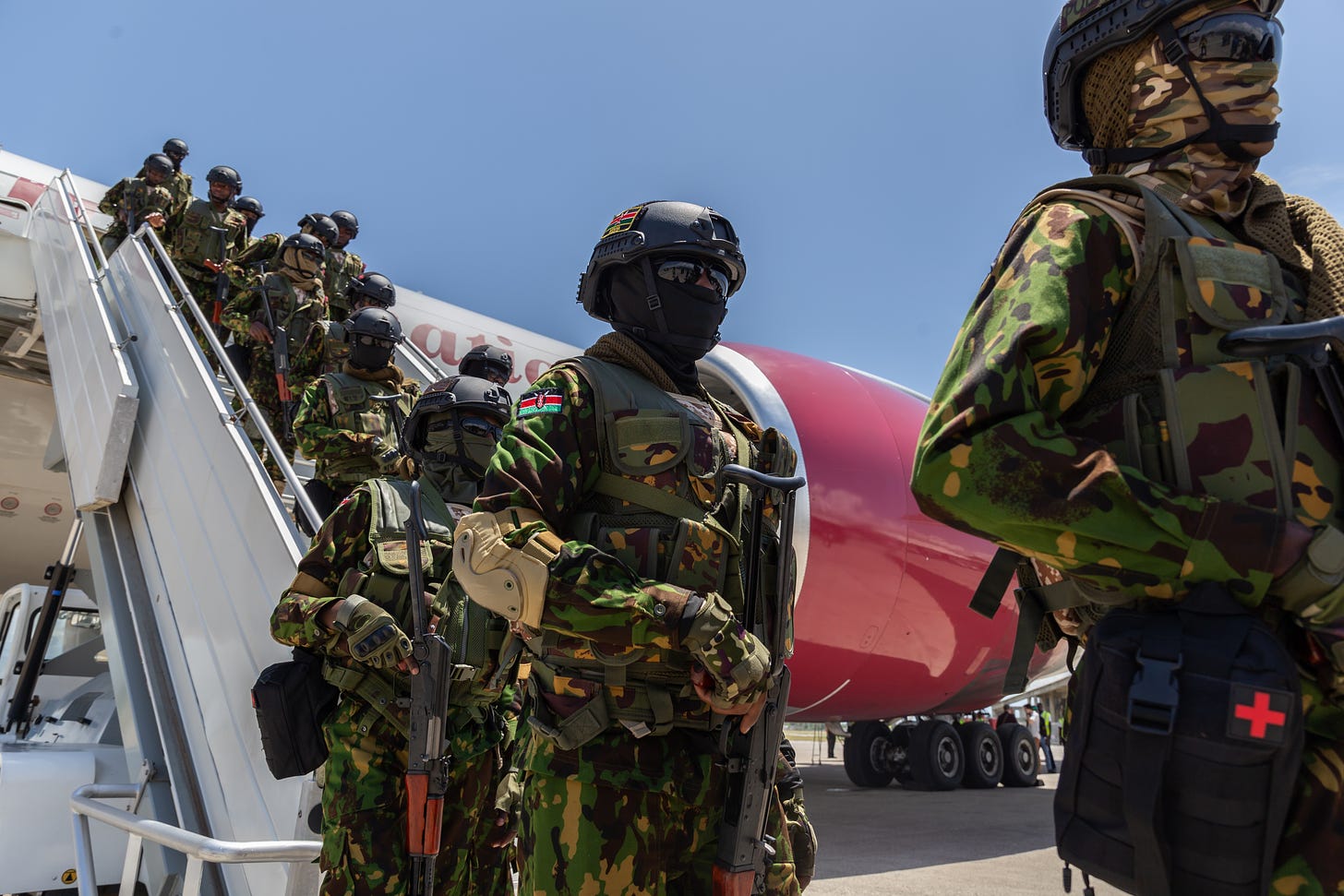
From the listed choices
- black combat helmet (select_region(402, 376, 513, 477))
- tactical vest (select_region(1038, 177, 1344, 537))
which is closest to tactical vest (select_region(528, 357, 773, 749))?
tactical vest (select_region(1038, 177, 1344, 537))

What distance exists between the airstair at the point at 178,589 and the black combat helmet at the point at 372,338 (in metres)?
0.80

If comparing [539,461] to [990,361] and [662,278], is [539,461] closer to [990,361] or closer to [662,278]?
[662,278]

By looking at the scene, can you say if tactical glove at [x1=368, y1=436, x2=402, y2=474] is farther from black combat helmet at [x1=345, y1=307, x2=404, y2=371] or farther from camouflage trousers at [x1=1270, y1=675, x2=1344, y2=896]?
camouflage trousers at [x1=1270, y1=675, x2=1344, y2=896]

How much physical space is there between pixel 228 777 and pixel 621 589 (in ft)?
9.58

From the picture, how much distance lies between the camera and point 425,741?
314cm

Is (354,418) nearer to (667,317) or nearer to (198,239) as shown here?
(667,317)

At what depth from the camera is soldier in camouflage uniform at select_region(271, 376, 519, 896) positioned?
3.17 m

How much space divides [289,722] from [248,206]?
8.92 meters

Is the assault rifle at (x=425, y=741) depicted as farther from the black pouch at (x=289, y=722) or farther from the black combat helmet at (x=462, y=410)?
the black combat helmet at (x=462, y=410)

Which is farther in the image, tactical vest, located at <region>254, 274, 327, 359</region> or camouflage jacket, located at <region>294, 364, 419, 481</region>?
tactical vest, located at <region>254, 274, 327, 359</region>

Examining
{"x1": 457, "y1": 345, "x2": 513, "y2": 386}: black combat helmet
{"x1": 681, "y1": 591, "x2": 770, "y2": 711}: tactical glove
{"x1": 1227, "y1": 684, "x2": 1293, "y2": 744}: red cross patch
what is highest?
{"x1": 457, "y1": 345, "x2": 513, "y2": 386}: black combat helmet

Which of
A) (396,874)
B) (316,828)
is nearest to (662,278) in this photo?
(396,874)

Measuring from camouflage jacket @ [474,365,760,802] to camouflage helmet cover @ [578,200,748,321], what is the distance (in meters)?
0.38

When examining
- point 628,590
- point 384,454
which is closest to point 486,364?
point 384,454
